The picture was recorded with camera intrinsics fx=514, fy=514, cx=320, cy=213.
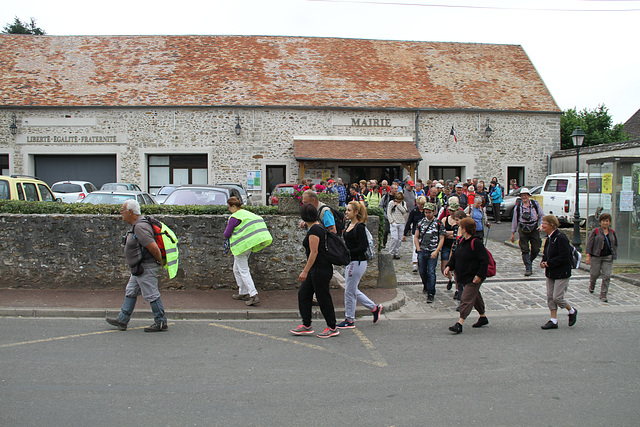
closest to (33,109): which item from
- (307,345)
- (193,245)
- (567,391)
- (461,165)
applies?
(193,245)

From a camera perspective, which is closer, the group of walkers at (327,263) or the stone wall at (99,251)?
the group of walkers at (327,263)

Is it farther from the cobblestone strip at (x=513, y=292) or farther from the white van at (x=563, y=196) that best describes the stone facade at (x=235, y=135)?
the cobblestone strip at (x=513, y=292)

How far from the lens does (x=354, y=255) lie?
671cm

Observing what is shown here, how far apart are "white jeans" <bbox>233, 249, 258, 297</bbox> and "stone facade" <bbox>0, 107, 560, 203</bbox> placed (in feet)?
51.9

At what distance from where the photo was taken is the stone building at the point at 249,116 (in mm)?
22797

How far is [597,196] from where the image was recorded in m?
11.6

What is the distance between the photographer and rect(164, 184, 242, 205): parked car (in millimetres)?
11723

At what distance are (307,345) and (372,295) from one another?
2585 millimetres

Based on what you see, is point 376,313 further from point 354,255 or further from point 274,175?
point 274,175

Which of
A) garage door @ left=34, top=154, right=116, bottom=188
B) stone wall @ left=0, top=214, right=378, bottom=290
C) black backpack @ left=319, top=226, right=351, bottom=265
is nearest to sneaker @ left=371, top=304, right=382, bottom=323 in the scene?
black backpack @ left=319, top=226, right=351, bottom=265

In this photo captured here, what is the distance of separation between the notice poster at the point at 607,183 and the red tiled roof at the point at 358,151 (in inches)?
437

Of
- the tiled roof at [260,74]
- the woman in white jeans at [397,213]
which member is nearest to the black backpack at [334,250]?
the woman in white jeans at [397,213]

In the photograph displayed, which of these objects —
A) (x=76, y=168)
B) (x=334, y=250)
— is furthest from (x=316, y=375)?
(x=76, y=168)

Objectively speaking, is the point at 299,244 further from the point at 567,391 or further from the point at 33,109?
the point at 33,109
